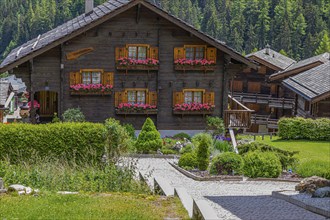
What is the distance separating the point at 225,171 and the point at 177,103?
38.2 ft

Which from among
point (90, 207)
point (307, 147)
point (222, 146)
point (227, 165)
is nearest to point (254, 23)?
point (307, 147)

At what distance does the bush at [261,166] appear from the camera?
21.4m

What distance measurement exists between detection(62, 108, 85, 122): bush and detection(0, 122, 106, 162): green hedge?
7270 millimetres

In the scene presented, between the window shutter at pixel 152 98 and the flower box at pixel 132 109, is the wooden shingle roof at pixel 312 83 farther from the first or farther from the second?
the flower box at pixel 132 109

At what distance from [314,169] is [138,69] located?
13.2 meters

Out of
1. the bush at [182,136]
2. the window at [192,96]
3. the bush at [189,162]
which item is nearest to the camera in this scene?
the bush at [189,162]

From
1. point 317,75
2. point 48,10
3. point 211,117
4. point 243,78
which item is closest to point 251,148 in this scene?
point 211,117

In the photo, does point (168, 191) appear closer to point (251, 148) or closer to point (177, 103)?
point (251, 148)

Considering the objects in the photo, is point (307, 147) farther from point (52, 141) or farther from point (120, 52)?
point (52, 141)

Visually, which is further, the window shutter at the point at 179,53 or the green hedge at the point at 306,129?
the green hedge at the point at 306,129

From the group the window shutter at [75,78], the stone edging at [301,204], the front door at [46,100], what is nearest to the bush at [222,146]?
the window shutter at [75,78]

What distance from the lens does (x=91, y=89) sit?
3189 cm

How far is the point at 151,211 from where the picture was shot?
1397 centimetres

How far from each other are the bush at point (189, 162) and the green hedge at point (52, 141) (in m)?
3.03
